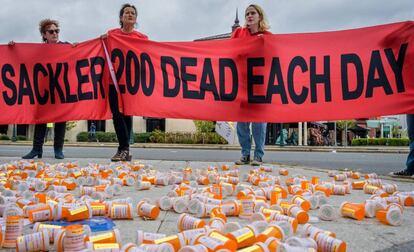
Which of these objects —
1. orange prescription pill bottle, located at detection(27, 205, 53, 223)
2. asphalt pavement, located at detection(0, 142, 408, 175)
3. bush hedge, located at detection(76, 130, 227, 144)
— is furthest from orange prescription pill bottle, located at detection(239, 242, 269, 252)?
bush hedge, located at detection(76, 130, 227, 144)

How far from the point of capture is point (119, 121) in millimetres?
5523

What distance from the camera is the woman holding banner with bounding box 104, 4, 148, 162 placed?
5.21 meters

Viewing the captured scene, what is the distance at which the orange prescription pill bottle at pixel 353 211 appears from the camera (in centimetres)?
241

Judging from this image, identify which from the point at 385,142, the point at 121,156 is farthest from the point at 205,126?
the point at 121,156

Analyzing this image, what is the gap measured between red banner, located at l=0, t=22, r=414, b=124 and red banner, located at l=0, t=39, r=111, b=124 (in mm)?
12

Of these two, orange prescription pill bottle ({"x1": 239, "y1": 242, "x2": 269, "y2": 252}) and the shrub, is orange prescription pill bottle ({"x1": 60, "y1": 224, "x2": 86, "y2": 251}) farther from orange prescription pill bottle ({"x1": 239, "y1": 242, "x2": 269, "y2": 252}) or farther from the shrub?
the shrub

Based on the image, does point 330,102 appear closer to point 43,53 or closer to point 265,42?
point 265,42

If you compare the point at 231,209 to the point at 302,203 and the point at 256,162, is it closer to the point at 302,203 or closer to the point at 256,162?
the point at 302,203

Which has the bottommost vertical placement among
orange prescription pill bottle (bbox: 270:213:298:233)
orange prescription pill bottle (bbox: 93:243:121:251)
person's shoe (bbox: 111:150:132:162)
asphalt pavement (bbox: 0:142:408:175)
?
orange prescription pill bottle (bbox: 93:243:121:251)

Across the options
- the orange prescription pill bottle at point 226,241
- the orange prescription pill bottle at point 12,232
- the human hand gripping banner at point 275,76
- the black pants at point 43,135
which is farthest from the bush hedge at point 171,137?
the orange prescription pill bottle at point 226,241

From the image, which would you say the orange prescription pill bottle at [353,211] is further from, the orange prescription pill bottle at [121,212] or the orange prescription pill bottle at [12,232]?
the orange prescription pill bottle at [12,232]

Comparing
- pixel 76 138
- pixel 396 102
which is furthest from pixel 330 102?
pixel 76 138

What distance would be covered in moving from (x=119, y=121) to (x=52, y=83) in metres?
0.98

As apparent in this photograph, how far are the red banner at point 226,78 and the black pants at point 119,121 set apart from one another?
0.10m
